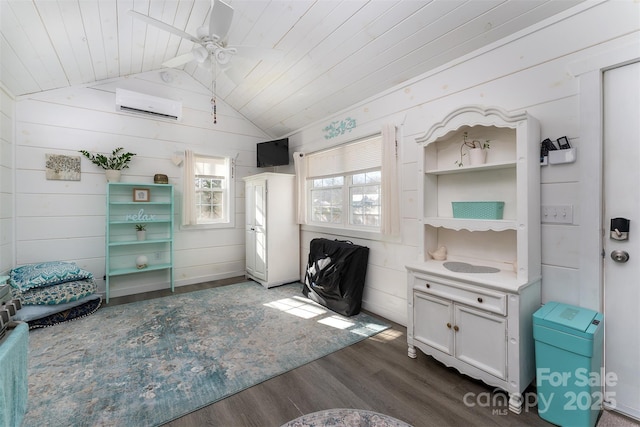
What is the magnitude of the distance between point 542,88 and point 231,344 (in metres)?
3.21

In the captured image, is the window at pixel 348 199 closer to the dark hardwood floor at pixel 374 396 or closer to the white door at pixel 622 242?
the dark hardwood floor at pixel 374 396

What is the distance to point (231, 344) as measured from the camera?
8.18 feet

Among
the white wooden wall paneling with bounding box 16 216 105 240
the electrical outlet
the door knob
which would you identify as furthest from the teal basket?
the white wooden wall paneling with bounding box 16 216 105 240

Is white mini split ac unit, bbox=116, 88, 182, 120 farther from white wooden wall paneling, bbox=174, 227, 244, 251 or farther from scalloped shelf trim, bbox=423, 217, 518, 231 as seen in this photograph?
scalloped shelf trim, bbox=423, 217, 518, 231

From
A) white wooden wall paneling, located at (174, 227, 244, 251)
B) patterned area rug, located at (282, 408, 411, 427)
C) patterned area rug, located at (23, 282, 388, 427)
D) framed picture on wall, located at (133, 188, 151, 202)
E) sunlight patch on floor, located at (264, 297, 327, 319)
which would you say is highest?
framed picture on wall, located at (133, 188, 151, 202)

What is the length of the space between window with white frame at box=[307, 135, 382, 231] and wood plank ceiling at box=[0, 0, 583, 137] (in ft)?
2.04

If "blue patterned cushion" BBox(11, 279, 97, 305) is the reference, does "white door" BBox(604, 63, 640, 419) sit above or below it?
above

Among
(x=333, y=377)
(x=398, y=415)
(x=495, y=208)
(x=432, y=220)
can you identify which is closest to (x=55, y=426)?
(x=333, y=377)

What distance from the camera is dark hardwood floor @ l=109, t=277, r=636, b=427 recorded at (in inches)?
64.4

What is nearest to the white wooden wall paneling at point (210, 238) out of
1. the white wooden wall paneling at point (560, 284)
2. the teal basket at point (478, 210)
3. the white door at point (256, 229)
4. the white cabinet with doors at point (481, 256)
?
the white door at point (256, 229)

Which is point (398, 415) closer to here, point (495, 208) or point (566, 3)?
point (495, 208)

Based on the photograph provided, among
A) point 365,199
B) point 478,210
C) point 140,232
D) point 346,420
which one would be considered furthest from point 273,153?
point 346,420

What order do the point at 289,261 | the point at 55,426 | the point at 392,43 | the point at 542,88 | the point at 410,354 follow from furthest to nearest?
the point at 289,261, the point at 392,43, the point at 410,354, the point at 542,88, the point at 55,426

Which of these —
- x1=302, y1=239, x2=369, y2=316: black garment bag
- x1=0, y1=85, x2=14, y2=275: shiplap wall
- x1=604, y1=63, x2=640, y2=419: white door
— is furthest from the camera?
x1=302, y1=239, x2=369, y2=316: black garment bag
